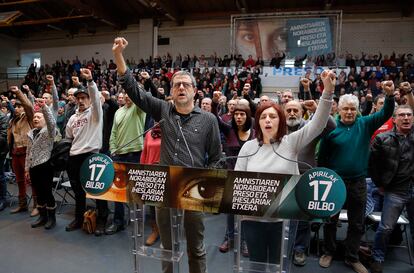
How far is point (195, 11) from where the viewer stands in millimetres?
12391

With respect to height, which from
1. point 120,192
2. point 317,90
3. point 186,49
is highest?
point 186,49

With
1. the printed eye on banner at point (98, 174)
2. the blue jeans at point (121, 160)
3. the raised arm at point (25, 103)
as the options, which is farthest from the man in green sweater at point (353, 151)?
the raised arm at point (25, 103)

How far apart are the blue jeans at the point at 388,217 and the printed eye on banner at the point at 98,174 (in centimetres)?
210

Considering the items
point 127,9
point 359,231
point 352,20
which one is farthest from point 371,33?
point 359,231

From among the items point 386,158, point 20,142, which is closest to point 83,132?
point 20,142

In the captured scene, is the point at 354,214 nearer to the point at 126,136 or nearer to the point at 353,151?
the point at 353,151

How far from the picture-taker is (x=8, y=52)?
1581cm

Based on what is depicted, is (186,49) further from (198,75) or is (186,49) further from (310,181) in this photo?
(310,181)

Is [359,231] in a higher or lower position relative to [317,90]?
lower

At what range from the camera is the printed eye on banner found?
1358 millimetres

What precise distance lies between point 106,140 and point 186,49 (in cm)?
1016

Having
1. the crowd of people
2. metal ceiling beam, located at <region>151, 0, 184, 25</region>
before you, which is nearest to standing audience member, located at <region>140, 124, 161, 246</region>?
the crowd of people

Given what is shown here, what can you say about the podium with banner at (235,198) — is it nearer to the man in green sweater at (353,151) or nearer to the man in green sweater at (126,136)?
the man in green sweater at (353,151)

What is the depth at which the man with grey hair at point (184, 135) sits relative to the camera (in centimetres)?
150
